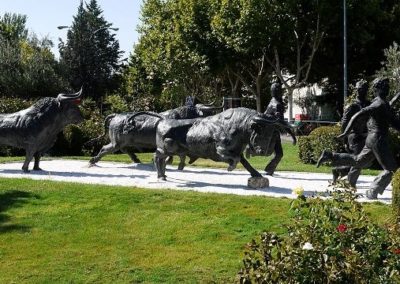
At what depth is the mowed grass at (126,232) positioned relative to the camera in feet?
23.8

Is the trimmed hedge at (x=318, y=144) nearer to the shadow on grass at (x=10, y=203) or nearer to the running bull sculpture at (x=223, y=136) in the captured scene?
the running bull sculpture at (x=223, y=136)

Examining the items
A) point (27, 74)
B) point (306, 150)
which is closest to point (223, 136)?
point (306, 150)

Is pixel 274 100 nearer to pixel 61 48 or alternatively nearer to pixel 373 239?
pixel 373 239

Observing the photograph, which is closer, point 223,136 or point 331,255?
point 331,255

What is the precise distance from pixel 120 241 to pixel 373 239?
161 inches

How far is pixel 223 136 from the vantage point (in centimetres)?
1137

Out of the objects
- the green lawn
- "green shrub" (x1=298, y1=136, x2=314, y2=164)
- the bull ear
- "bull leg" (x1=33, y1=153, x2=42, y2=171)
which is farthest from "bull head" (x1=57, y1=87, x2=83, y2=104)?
"green shrub" (x1=298, y1=136, x2=314, y2=164)

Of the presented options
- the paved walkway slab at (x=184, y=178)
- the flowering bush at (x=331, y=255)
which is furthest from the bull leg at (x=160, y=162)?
the flowering bush at (x=331, y=255)

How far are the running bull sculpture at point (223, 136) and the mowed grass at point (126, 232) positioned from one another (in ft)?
4.14

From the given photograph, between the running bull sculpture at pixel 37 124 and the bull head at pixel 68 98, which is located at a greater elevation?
the bull head at pixel 68 98

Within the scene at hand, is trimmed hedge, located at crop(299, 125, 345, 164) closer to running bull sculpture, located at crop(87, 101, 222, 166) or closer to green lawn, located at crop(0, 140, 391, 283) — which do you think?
running bull sculpture, located at crop(87, 101, 222, 166)

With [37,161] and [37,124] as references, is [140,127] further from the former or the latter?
[37,161]

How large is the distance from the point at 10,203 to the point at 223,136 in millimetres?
3928

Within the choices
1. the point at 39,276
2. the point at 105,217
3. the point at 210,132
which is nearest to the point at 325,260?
the point at 39,276
